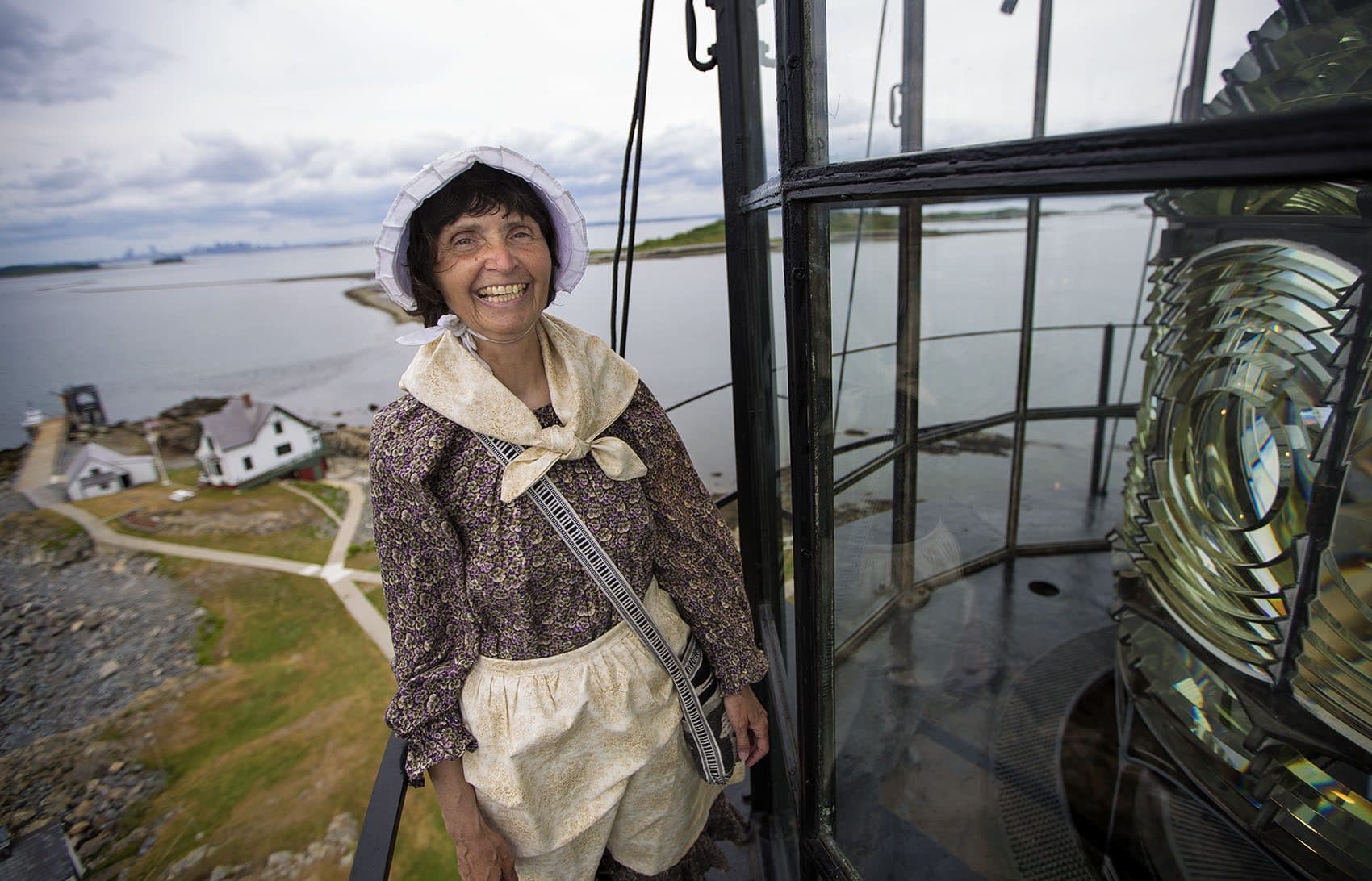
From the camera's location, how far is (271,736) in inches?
603

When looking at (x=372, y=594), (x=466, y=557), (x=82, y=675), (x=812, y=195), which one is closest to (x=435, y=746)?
(x=466, y=557)

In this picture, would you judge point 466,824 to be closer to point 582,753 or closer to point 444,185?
point 582,753

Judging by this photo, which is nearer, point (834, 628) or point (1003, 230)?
point (834, 628)

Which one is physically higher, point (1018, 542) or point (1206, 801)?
point (1206, 801)

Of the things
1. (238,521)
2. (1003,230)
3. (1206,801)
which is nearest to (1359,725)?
(1206,801)

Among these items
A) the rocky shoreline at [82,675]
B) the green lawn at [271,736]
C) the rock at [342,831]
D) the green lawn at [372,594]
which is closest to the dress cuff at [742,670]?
the green lawn at [271,736]

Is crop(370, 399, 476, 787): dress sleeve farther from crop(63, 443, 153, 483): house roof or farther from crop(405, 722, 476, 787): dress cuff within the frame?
crop(63, 443, 153, 483): house roof

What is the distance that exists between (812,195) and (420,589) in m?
0.82

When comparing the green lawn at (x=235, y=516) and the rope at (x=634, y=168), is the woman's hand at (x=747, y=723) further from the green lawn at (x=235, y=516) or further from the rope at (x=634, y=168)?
the green lawn at (x=235, y=516)

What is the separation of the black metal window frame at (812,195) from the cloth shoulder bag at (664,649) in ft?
0.51

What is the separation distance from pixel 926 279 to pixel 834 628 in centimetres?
104

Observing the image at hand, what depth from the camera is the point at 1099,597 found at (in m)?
2.90

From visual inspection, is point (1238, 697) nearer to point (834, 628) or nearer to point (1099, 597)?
point (834, 628)

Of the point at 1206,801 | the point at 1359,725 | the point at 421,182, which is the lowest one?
the point at 1206,801
